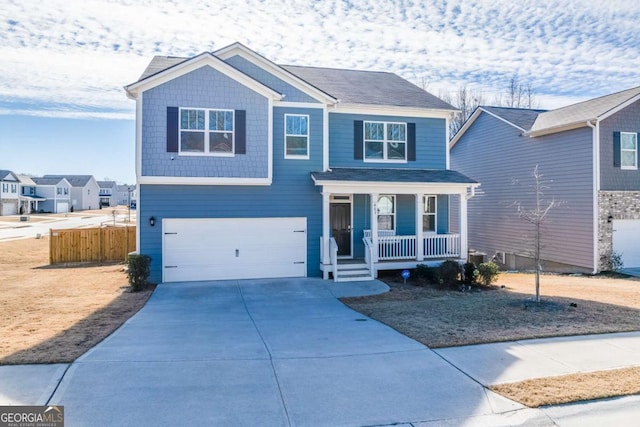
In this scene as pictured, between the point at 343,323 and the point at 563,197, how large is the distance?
13667 millimetres

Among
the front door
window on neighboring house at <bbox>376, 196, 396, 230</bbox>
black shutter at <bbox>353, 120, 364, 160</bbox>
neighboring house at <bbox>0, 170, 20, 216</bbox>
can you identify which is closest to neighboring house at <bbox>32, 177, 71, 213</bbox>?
neighboring house at <bbox>0, 170, 20, 216</bbox>

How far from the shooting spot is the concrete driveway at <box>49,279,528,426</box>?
4.82m

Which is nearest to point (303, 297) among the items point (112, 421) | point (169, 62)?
point (112, 421)

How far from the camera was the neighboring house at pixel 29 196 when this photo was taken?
220 feet

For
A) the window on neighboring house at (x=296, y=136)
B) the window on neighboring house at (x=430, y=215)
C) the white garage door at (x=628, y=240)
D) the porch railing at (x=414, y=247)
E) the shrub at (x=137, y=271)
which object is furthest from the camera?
the white garage door at (x=628, y=240)

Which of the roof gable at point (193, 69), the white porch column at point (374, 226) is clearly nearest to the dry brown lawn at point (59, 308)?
the roof gable at point (193, 69)

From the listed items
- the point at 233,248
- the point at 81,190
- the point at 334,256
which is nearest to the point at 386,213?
the point at 334,256

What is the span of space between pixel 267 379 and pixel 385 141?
1154 centimetres

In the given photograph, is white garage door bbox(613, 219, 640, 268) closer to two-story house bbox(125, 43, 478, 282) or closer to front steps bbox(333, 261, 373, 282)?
two-story house bbox(125, 43, 478, 282)

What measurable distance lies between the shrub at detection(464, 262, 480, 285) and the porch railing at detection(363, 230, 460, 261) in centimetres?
178

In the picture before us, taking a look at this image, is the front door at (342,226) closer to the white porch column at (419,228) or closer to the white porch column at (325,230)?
the white porch column at (325,230)

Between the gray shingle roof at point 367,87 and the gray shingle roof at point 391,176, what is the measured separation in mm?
2372

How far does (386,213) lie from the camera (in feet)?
51.9

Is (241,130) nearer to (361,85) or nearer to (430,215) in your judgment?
(361,85)
